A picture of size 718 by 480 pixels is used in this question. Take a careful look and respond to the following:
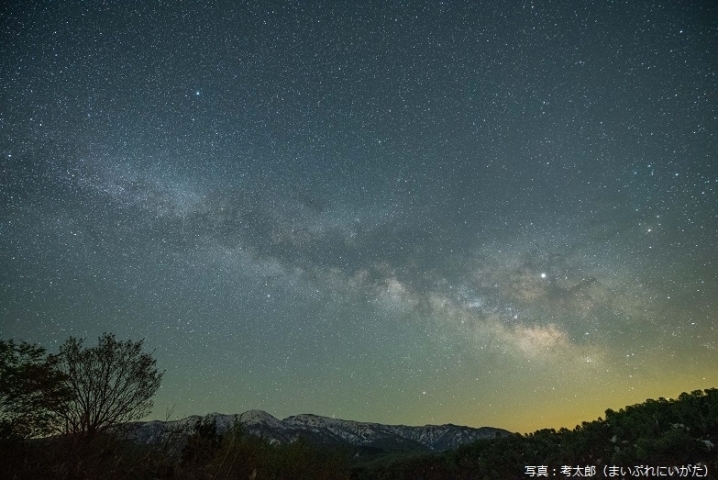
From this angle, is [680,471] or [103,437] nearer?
Answer: [103,437]

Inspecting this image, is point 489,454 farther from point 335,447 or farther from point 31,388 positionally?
point 31,388

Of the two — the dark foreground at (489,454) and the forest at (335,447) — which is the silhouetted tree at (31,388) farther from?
the dark foreground at (489,454)

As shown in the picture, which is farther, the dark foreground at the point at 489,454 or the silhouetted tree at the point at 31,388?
the silhouetted tree at the point at 31,388

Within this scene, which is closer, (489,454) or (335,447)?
(335,447)

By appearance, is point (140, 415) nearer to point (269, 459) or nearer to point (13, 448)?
point (269, 459)

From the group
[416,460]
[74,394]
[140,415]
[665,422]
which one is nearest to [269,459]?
[140,415]

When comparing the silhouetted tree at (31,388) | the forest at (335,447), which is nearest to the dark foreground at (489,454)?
the forest at (335,447)

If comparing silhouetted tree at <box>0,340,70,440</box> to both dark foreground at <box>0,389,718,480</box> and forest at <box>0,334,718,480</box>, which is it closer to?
forest at <box>0,334,718,480</box>

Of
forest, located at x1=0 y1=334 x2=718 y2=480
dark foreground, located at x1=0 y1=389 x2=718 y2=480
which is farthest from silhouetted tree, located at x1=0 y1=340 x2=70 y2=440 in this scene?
dark foreground, located at x1=0 y1=389 x2=718 y2=480

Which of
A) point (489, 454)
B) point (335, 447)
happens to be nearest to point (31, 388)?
point (335, 447)

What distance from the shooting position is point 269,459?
46.0 ft

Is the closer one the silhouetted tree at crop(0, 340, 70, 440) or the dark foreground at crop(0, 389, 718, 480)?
the dark foreground at crop(0, 389, 718, 480)

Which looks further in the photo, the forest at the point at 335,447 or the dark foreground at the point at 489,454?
the forest at the point at 335,447

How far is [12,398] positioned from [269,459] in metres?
15.6
